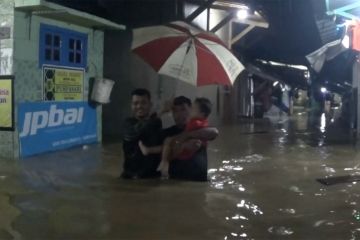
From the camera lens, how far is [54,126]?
9.50 metres

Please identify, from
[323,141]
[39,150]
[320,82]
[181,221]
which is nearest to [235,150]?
[323,141]

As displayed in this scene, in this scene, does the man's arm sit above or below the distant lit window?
below

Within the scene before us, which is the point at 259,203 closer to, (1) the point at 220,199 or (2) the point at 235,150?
(1) the point at 220,199

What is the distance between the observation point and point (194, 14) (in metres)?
14.8

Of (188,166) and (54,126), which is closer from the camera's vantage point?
(188,166)

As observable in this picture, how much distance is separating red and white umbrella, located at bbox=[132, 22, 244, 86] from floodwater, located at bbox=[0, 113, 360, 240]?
1498 mm

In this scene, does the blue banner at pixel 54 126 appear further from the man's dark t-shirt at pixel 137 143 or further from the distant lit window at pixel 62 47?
the man's dark t-shirt at pixel 137 143

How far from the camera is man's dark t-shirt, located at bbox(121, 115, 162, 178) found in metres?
6.08

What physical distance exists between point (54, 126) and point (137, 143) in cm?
387

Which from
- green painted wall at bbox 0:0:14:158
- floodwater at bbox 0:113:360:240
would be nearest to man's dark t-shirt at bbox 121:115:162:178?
floodwater at bbox 0:113:360:240

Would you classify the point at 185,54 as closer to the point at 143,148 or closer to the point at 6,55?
the point at 143,148

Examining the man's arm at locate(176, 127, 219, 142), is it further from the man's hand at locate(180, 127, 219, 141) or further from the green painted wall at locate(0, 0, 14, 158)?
the green painted wall at locate(0, 0, 14, 158)

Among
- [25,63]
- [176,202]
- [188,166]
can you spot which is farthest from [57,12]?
[176,202]

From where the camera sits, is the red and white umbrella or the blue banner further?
the blue banner
